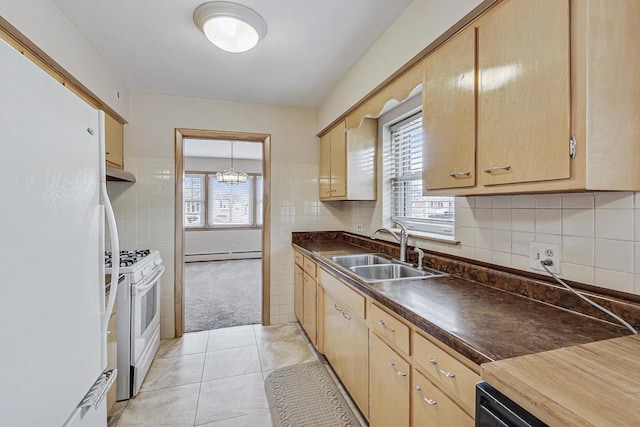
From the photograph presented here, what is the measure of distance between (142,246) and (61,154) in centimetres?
241

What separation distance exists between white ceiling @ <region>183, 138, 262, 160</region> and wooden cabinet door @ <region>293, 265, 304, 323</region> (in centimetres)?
293

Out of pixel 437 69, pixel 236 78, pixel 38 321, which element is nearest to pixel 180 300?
pixel 236 78

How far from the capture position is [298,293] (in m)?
3.14

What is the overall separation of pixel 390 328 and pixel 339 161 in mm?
1815

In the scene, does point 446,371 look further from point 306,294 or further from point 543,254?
point 306,294

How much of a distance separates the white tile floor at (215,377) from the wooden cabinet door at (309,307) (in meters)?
0.15

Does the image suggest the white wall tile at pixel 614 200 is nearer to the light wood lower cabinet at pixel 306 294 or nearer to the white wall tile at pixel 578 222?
the white wall tile at pixel 578 222

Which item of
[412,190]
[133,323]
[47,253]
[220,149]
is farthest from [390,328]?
[220,149]

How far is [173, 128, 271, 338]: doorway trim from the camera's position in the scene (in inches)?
118

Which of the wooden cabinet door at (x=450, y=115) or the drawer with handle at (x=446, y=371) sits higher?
the wooden cabinet door at (x=450, y=115)

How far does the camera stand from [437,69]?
1466 millimetres

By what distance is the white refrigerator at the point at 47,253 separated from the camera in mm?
589

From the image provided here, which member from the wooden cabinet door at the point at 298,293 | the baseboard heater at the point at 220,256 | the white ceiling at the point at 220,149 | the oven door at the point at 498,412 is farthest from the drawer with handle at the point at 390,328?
the baseboard heater at the point at 220,256

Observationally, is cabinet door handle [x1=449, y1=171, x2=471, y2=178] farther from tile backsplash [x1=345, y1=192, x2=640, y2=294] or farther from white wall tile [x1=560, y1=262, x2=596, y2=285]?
white wall tile [x1=560, y1=262, x2=596, y2=285]
